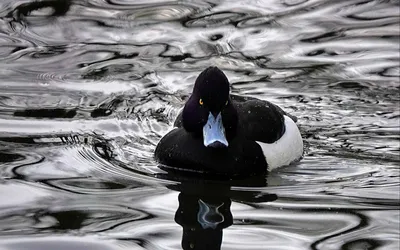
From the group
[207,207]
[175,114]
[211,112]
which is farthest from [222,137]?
[175,114]

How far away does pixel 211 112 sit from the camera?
833 cm

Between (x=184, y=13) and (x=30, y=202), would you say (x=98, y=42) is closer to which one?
(x=184, y=13)

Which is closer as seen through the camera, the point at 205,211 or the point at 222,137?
the point at 205,211

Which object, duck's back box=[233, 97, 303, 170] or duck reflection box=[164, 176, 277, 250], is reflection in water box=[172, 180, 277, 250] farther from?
duck's back box=[233, 97, 303, 170]

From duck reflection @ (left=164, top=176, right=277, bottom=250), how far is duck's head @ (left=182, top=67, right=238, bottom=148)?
35cm

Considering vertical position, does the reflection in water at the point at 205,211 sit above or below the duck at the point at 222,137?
below

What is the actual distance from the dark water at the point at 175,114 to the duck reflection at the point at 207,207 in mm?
14

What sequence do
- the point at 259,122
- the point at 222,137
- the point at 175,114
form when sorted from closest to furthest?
the point at 222,137, the point at 259,122, the point at 175,114

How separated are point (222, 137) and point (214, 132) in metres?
0.07

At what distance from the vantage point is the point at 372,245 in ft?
22.7

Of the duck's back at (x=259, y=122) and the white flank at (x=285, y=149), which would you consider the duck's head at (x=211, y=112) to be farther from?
the white flank at (x=285, y=149)

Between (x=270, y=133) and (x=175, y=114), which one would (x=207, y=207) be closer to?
(x=270, y=133)

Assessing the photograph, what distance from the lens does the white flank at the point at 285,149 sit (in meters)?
8.66

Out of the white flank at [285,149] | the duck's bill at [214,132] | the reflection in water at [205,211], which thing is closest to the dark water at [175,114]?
the reflection in water at [205,211]
